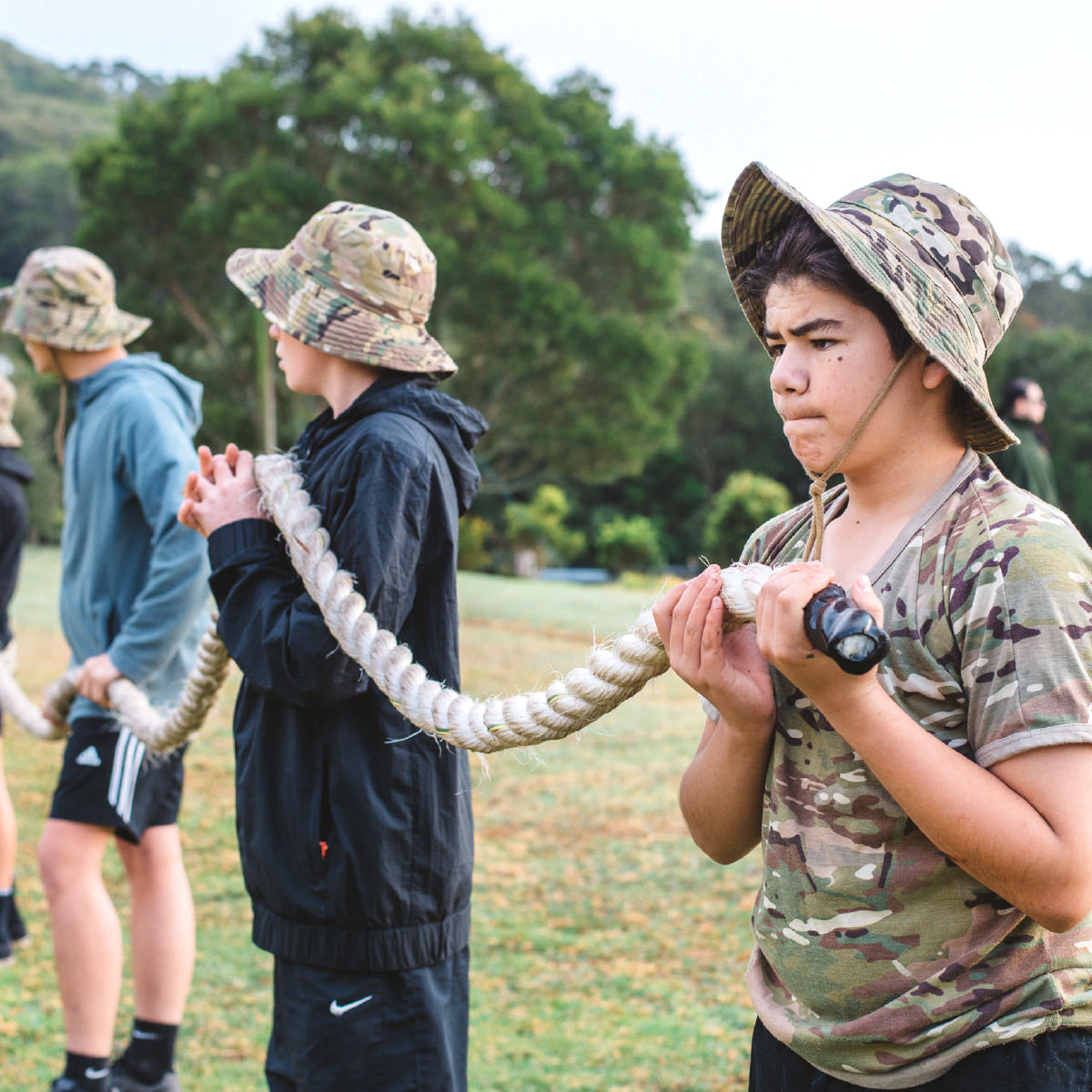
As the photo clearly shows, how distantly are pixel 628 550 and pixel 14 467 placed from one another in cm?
2056

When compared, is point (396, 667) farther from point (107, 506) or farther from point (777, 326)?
point (107, 506)

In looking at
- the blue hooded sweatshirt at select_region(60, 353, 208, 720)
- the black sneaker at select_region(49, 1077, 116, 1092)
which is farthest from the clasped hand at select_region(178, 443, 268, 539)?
the black sneaker at select_region(49, 1077, 116, 1092)

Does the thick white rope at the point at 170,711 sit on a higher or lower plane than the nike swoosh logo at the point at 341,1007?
higher

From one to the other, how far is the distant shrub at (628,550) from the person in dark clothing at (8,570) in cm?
2020

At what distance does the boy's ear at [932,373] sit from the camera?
152 centimetres

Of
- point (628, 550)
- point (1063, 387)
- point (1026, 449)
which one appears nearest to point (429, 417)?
point (1026, 449)

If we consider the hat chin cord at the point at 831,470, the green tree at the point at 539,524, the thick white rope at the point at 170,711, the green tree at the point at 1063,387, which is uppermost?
the green tree at the point at 1063,387

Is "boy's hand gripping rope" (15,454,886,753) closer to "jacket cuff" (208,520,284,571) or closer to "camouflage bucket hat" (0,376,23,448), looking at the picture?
"jacket cuff" (208,520,284,571)

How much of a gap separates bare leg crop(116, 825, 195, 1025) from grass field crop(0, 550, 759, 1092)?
0.99ft

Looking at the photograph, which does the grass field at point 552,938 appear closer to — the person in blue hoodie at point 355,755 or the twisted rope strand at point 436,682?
the twisted rope strand at point 436,682

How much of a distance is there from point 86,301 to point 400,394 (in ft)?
5.82

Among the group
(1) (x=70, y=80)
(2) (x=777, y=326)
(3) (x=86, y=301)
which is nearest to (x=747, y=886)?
(3) (x=86, y=301)

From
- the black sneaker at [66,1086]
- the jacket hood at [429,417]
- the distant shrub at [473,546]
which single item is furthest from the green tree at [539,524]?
the jacket hood at [429,417]

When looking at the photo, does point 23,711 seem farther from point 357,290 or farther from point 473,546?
point 473,546
